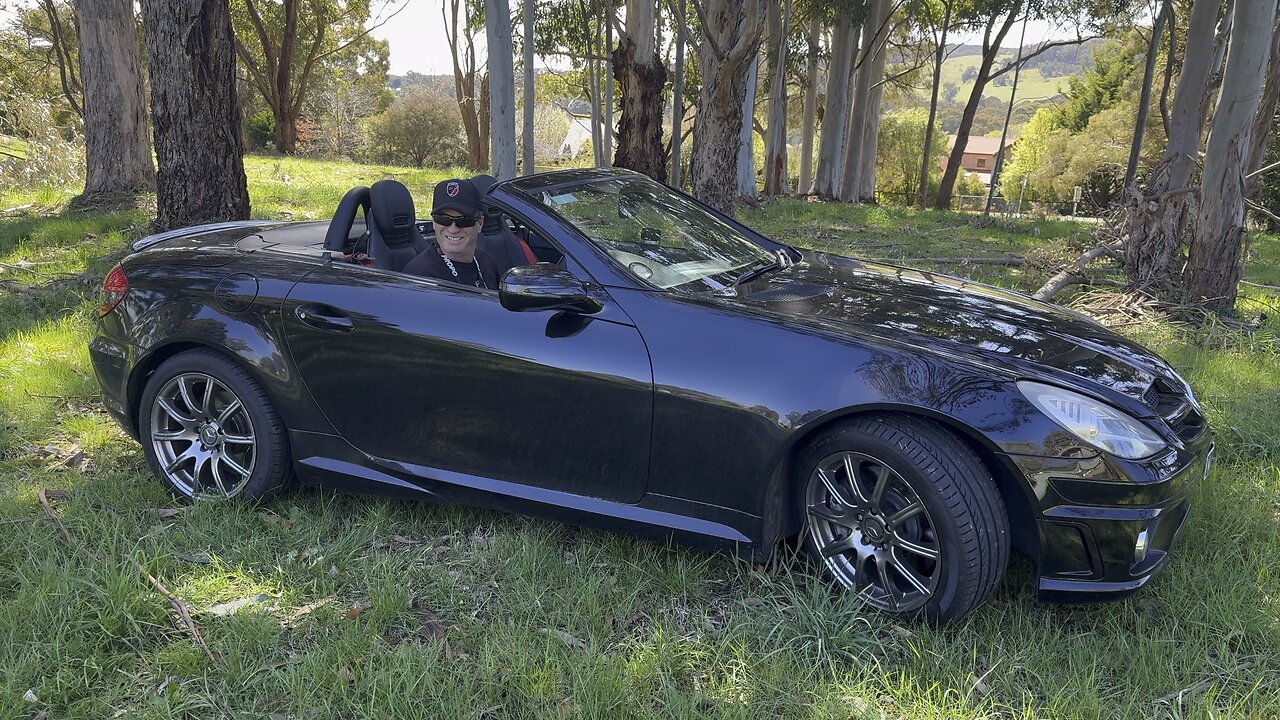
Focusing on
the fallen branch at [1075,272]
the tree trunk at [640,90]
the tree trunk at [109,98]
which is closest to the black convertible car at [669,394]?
the fallen branch at [1075,272]

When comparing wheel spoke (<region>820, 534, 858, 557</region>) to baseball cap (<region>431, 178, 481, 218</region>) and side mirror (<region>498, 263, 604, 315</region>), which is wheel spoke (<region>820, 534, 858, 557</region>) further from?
baseball cap (<region>431, 178, 481, 218</region>)

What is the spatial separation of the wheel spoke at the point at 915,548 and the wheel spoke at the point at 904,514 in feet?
0.16

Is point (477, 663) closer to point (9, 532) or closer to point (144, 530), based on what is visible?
point (144, 530)

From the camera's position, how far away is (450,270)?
11.7ft

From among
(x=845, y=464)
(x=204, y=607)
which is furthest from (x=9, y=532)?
(x=845, y=464)

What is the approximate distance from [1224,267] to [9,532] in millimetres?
7750

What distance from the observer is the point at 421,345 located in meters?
3.25

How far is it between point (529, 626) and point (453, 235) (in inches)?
65.5

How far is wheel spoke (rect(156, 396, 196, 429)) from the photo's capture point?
372 centimetres

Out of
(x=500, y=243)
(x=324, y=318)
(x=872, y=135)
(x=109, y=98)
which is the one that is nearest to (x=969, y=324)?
(x=500, y=243)

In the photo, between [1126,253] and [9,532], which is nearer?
[9,532]

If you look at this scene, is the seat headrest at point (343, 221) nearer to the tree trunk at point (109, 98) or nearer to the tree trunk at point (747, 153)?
the tree trunk at point (109, 98)

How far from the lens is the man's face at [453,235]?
365 centimetres

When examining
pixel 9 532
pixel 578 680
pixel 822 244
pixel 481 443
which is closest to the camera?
pixel 578 680
